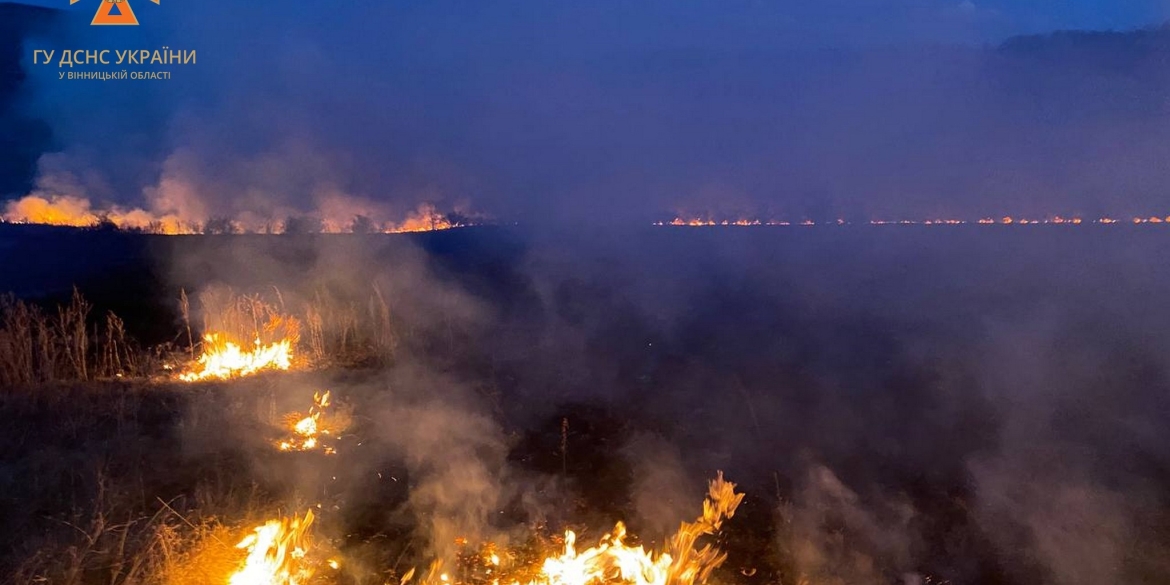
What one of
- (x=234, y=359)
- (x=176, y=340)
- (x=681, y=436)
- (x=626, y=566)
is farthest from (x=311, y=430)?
(x=176, y=340)

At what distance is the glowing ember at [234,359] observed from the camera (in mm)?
6848

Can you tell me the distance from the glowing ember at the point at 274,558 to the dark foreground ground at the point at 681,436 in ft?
1.12

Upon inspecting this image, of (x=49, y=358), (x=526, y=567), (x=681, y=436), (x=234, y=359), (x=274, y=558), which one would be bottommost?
(x=526, y=567)

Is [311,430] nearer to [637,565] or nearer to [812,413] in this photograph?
[637,565]

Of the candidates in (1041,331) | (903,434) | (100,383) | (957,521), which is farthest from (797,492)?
(1041,331)

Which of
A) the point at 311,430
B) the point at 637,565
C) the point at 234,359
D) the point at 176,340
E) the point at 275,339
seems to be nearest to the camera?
the point at 637,565

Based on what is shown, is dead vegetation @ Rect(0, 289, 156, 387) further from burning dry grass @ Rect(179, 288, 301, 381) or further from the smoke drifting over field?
the smoke drifting over field

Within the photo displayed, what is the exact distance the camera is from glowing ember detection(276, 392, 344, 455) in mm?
5227

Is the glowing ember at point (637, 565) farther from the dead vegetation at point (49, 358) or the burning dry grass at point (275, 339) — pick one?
the dead vegetation at point (49, 358)

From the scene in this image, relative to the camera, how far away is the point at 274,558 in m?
3.38

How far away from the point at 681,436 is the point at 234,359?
4.83m

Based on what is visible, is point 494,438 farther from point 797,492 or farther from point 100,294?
point 100,294

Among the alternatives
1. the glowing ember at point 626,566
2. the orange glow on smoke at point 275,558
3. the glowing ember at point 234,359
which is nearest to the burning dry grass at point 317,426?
the glowing ember at point 234,359

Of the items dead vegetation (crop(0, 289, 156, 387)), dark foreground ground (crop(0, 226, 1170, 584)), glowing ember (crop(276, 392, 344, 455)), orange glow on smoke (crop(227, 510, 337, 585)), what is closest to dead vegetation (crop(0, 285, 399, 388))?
dead vegetation (crop(0, 289, 156, 387))
